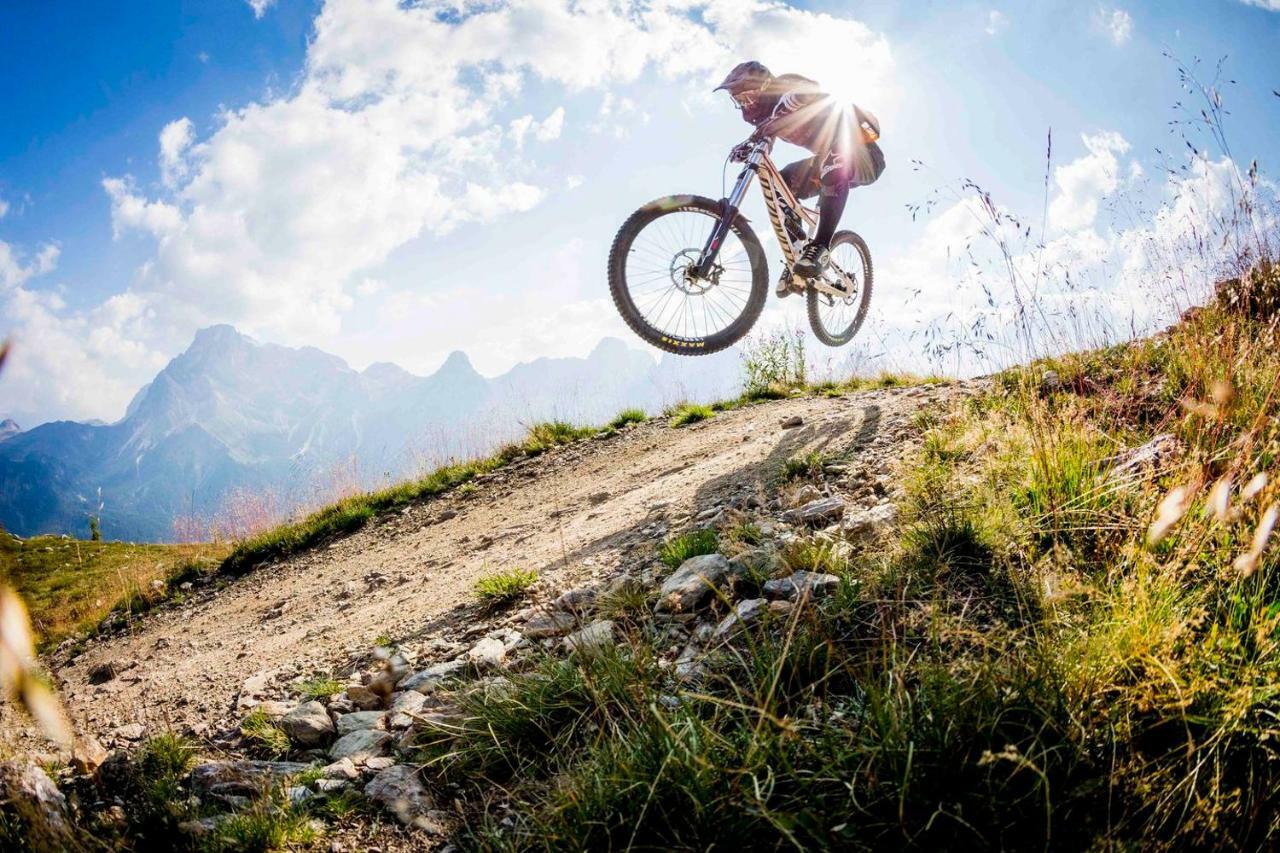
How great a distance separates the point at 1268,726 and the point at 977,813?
80cm

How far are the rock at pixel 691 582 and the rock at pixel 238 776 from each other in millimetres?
1620

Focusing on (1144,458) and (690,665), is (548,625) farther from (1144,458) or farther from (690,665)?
(1144,458)

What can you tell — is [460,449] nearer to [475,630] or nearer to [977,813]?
[475,630]

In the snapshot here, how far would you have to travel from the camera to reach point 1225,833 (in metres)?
1.21

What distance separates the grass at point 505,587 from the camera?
11.7 feet

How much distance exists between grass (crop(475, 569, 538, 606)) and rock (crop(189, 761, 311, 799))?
4.36 ft

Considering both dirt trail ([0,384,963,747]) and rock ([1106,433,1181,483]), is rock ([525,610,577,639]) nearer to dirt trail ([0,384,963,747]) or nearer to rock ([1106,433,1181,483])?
dirt trail ([0,384,963,747])

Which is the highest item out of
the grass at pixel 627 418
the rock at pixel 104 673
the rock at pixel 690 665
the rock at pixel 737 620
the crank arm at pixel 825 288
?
the crank arm at pixel 825 288

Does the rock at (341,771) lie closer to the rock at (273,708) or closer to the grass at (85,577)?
the rock at (273,708)

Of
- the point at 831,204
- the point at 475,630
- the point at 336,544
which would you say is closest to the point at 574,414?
the point at 336,544

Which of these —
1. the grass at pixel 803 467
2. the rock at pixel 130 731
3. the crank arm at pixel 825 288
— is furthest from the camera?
the crank arm at pixel 825 288

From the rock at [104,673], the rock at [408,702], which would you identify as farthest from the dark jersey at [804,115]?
the rock at [104,673]

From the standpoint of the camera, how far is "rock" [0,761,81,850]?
5.92 ft

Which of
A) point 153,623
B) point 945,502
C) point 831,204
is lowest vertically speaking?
point 153,623
